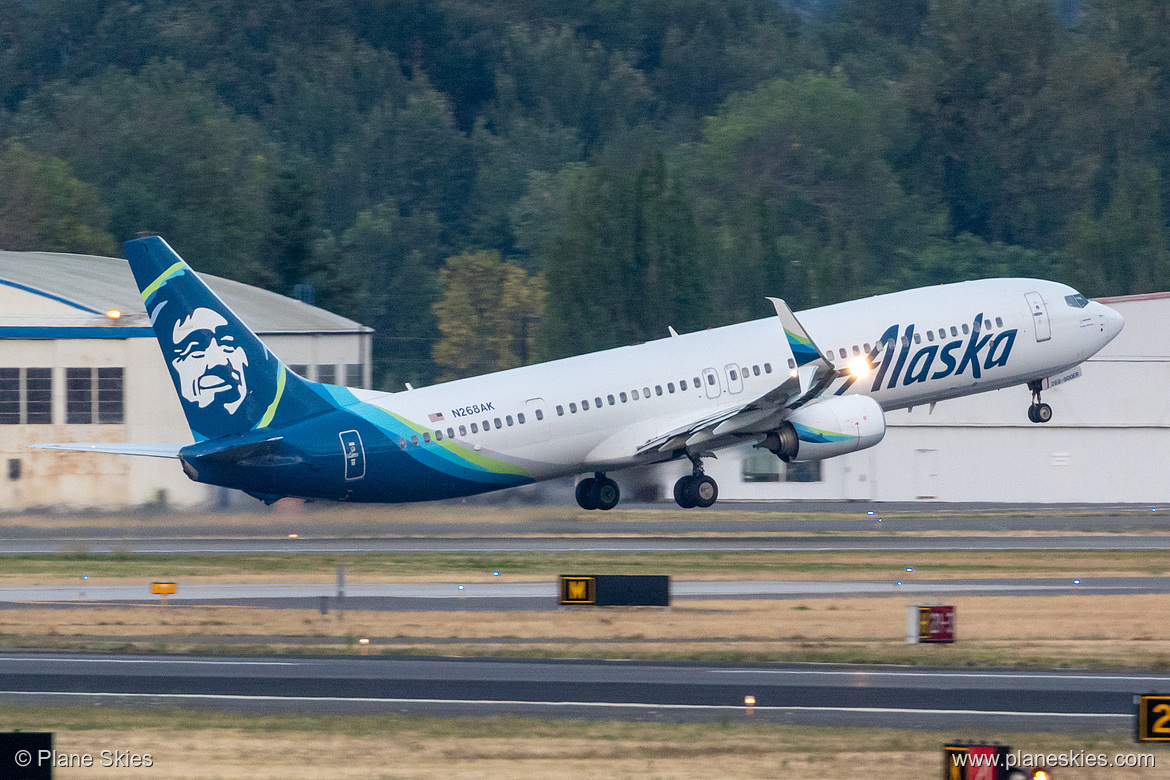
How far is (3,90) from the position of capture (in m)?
168

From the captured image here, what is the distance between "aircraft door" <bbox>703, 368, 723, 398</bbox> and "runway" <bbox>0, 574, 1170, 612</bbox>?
978 cm

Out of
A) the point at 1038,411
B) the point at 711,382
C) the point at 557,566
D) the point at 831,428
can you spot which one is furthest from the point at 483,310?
the point at 557,566

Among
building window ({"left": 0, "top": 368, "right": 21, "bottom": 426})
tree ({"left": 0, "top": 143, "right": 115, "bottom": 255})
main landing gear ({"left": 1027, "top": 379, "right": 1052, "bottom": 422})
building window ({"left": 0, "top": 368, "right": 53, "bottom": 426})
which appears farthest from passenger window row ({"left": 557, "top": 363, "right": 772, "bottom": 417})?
tree ({"left": 0, "top": 143, "right": 115, "bottom": 255})

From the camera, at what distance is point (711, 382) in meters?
47.7

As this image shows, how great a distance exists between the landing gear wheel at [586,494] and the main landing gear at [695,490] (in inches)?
97.4

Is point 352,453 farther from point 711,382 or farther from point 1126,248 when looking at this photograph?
point 1126,248

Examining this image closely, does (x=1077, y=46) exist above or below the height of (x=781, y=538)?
above

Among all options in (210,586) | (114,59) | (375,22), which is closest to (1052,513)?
(210,586)

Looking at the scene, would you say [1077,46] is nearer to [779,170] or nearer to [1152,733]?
[779,170]

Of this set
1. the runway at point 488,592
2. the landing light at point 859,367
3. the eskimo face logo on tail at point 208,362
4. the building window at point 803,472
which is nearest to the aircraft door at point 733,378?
the landing light at point 859,367

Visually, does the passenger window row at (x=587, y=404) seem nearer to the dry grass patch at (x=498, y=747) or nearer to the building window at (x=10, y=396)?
the dry grass patch at (x=498, y=747)

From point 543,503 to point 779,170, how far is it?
75527 mm

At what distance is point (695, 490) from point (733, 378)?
133 inches

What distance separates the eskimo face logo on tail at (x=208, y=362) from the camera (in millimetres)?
40844
